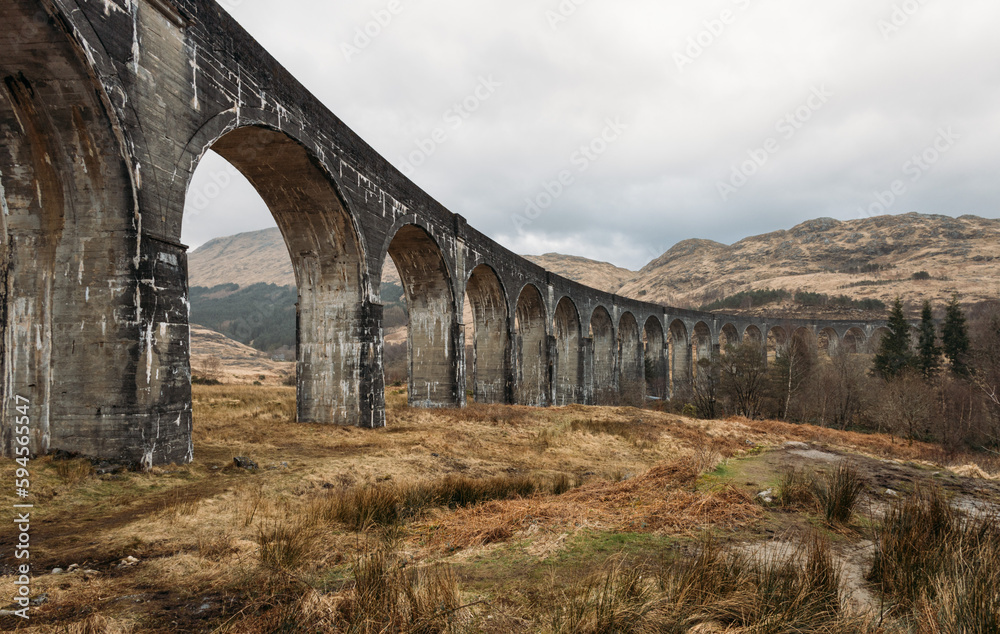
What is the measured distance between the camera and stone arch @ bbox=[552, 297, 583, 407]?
101 ft

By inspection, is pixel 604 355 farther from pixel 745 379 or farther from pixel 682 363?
pixel 682 363

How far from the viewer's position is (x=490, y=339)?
23281 mm

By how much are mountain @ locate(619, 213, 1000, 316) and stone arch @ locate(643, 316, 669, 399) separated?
4735 centimetres

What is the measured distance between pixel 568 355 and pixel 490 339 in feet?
30.2

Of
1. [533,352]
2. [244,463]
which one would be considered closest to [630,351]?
[533,352]

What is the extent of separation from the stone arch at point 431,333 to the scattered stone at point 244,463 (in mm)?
10565

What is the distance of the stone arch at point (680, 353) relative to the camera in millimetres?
43938

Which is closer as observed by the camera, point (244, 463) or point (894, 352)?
point (244, 463)

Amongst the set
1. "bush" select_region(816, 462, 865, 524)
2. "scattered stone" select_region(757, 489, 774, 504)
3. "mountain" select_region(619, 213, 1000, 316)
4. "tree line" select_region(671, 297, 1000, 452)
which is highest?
"mountain" select_region(619, 213, 1000, 316)

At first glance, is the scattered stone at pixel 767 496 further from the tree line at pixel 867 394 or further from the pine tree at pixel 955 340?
the pine tree at pixel 955 340

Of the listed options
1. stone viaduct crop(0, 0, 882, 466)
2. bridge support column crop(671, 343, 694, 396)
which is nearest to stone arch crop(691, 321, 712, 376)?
bridge support column crop(671, 343, 694, 396)

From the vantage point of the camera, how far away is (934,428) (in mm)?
26094

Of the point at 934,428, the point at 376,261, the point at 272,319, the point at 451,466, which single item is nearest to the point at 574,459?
the point at 451,466

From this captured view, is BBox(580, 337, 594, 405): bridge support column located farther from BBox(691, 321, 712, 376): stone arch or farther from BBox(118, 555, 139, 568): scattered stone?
BBox(118, 555, 139, 568): scattered stone
